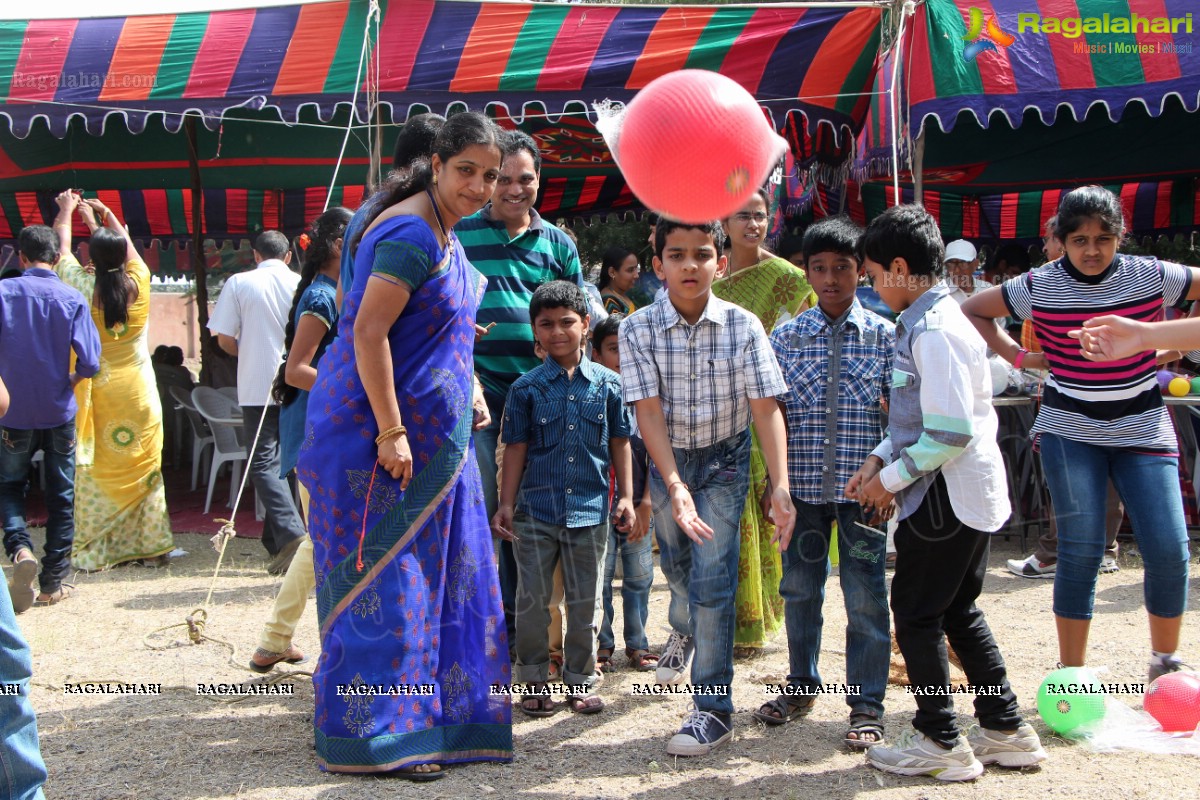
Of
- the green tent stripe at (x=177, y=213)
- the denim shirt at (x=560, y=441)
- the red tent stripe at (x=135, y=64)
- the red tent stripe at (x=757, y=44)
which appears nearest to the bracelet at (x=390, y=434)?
the denim shirt at (x=560, y=441)

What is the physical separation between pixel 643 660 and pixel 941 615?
1489 mm

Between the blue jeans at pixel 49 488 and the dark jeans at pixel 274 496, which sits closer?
the blue jeans at pixel 49 488

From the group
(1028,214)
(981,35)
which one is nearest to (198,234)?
(981,35)

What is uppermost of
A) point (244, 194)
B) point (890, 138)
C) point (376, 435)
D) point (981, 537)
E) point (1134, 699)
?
point (244, 194)

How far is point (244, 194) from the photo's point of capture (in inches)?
461

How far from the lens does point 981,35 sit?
565cm

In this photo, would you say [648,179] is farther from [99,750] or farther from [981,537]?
[99,750]

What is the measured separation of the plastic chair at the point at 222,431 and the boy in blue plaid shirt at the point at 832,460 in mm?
4847

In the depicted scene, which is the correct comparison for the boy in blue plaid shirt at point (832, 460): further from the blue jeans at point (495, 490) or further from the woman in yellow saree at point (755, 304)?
the blue jeans at point (495, 490)

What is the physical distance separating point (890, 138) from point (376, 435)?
13.2 feet

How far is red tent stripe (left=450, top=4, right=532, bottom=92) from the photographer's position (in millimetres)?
6020

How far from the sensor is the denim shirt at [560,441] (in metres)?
3.56

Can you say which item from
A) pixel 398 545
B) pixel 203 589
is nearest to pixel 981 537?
pixel 398 545

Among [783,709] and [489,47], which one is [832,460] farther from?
[489,47]
